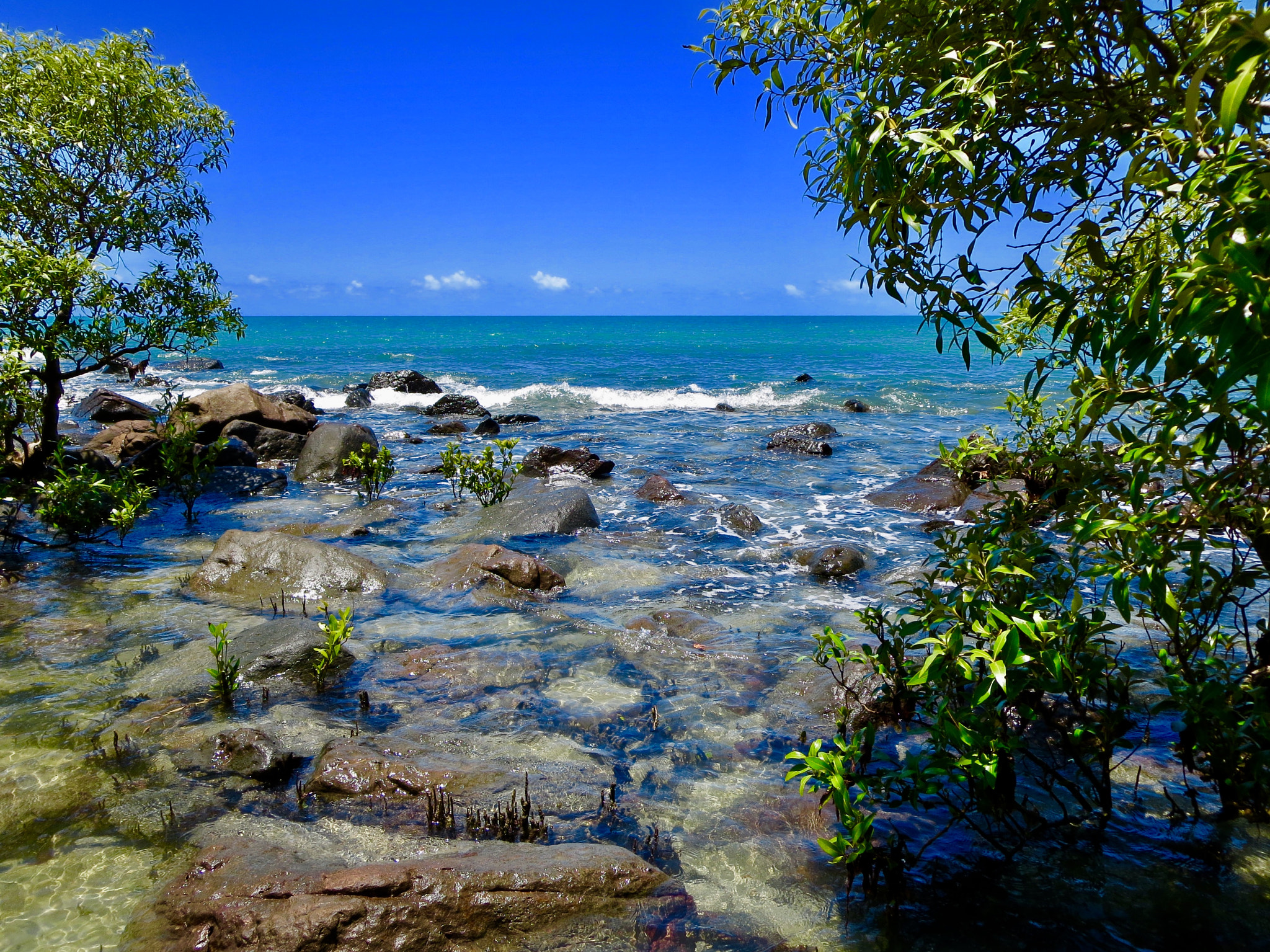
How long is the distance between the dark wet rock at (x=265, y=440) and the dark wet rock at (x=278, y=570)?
10080 mm

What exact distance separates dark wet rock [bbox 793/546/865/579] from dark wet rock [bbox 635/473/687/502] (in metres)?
4.53

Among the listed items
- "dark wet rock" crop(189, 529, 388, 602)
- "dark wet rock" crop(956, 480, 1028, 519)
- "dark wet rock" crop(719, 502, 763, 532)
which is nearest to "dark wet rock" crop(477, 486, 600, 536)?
"dark wet rock" crop(719, 502, 763, 532)

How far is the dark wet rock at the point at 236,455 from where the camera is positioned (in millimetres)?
18000

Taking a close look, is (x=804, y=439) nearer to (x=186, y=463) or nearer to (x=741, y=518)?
(x=741, y=518)

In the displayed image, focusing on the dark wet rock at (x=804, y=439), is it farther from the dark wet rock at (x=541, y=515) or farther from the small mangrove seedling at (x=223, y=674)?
the small mangrove seedling at (x=223, y=674)

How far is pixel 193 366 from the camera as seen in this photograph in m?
50.0

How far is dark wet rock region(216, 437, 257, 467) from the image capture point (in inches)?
709

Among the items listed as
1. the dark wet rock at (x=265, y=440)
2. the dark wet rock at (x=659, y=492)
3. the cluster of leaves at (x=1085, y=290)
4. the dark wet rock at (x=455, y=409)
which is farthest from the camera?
the dark wet rock at (x=455, y=409)

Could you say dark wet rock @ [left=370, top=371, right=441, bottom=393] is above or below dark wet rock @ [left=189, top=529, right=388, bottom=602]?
above

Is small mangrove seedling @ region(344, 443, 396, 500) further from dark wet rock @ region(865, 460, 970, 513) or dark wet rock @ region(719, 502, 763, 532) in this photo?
dark wet rock @ region(865, 460, 970, 513)

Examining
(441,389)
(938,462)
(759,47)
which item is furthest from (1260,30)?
(441,389)

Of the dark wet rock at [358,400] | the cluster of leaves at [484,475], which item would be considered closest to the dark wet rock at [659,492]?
the cluster of leaves at [484,475]

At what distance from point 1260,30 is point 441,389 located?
39.1 m

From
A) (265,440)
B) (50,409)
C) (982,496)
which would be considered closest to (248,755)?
(50,409)
